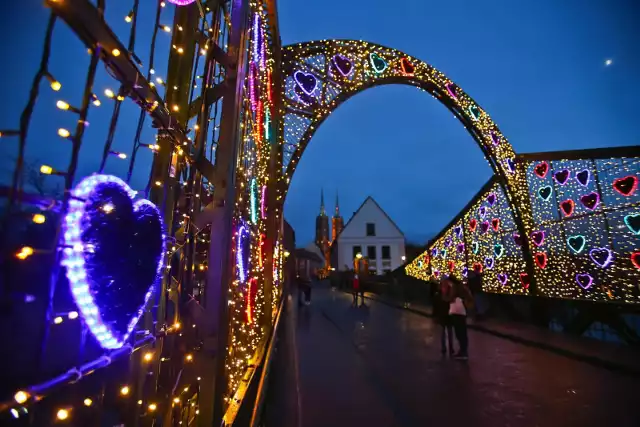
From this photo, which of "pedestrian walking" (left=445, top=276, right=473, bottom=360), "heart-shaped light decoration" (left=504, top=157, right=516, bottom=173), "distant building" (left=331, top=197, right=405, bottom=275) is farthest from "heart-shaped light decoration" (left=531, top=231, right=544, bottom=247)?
"distant building" (left=331, top=197, right=405, bottom=275)

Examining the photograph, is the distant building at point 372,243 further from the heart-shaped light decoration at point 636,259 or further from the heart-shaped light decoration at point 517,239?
the heart-shaped light decoration at point 636,259

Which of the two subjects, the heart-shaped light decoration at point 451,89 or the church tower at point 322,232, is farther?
the church tower at point 322,232

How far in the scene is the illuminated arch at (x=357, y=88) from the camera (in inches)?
293

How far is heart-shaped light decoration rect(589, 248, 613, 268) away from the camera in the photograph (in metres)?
7.75

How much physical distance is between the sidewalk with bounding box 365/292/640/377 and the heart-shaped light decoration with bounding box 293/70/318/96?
748cm

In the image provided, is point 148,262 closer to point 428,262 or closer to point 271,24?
point 271,24

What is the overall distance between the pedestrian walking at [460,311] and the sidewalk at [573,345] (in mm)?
2092

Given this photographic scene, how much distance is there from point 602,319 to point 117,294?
10.0 meters

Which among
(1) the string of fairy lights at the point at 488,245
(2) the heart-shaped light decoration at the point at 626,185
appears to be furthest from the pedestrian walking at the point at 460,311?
(2) the heart-shaped light decoration at the point at 626,185

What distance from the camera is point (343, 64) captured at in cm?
795

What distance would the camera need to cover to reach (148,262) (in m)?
1.61

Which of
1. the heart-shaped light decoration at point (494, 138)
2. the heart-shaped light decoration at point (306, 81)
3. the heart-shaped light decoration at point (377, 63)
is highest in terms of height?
the heart-shaped light decoration at point (377, 63)

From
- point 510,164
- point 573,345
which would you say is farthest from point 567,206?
point 573,345

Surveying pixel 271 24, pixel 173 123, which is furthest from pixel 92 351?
pixel 271 24
